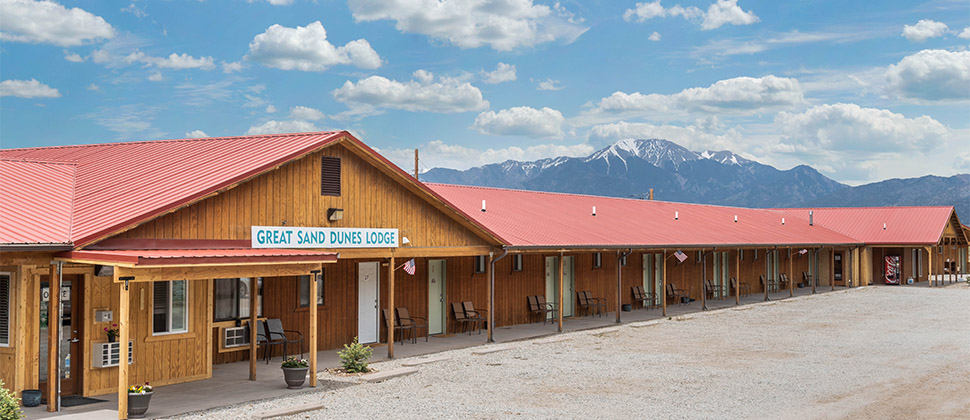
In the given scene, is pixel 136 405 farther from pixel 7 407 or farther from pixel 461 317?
pixel 461 317

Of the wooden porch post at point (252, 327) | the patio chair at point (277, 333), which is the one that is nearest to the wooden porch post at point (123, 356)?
A: the wooden porch post at point (252, 327)

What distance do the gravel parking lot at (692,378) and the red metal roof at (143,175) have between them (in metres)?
2.87

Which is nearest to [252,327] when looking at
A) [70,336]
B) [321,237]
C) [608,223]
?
[321,237]

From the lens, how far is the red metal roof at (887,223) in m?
40.3

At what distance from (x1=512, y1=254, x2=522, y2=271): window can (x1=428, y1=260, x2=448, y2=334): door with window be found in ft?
8.49

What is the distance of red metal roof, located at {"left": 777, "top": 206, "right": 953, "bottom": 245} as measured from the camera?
4034 cm

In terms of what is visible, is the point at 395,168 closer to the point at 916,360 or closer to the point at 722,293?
the point at 916,360

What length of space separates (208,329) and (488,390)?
4253 millimetres

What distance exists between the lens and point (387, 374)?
13250mm

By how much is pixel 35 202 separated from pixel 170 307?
2.30m

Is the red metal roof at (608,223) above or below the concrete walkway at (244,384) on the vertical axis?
above

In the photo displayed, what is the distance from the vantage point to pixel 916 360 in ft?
51.2

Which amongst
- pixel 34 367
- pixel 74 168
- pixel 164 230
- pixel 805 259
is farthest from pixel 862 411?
pixel 805 259

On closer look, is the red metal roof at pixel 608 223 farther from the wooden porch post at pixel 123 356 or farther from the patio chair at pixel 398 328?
the wooden porch post at pixel 123 356
